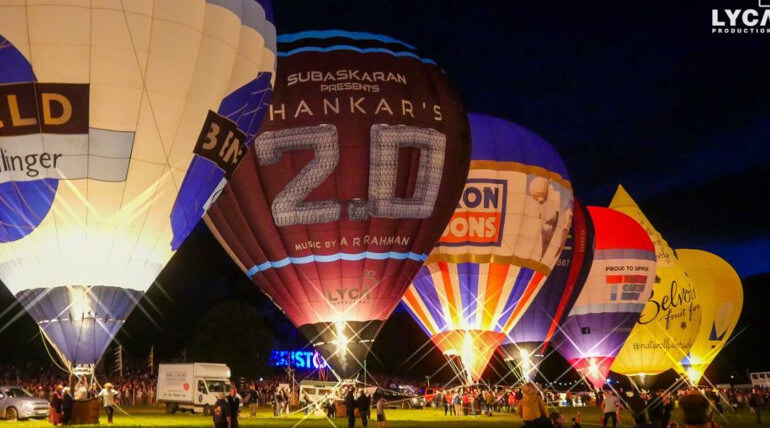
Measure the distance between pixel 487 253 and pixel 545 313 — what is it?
16.2 ft

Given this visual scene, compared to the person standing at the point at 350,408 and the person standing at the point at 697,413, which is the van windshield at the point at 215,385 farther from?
the person standing at the point at 697,413

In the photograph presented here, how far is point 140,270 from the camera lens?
14977 millimetres

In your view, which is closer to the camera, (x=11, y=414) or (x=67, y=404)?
(x=67, y=404)

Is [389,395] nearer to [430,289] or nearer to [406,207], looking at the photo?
[430,289]

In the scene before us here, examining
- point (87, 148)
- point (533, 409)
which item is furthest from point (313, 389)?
point (533, 409)

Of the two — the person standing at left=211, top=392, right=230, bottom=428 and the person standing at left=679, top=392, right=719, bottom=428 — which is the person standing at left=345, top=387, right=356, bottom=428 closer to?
the person standing at left=211, top=392, right=230, bottom=428

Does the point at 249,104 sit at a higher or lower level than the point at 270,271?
higher

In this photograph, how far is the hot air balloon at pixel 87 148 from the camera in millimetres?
13875

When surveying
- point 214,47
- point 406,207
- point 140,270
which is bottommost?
point 140,270

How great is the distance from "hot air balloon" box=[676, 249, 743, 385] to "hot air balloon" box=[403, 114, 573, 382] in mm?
19539

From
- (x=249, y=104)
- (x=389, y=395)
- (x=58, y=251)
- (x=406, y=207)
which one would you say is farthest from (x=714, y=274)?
(x=58, y=251)

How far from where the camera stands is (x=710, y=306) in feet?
142

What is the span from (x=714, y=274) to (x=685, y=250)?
2.86 m

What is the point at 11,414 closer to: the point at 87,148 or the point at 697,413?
the point at 87,148
